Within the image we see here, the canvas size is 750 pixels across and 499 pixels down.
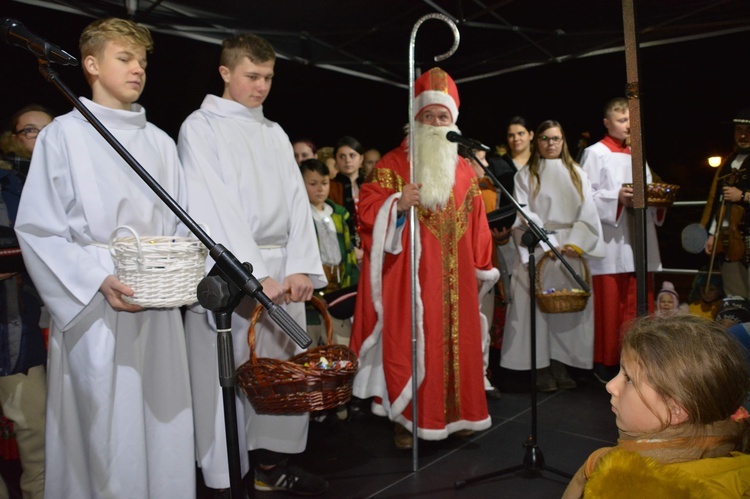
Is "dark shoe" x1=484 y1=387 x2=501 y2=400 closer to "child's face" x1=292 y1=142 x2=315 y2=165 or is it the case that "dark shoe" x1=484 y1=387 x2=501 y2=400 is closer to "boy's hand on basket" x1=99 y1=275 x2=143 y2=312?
"child's face" x1=292 y1=142 x2=315 y2=165

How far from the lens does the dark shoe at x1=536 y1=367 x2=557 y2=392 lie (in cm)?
439

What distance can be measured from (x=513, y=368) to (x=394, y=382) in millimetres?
1536

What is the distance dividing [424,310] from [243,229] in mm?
1210

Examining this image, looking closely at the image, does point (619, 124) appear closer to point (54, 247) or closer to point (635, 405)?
point (635, 405)

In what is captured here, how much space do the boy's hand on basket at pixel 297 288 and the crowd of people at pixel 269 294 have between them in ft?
0.03

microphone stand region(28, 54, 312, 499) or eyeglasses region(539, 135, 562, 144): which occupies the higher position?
eyeglasses region(539, 135, 562, 144)

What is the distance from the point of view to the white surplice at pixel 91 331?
6.55 ft

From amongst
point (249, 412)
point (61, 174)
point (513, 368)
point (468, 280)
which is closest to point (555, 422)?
point (513, 368)

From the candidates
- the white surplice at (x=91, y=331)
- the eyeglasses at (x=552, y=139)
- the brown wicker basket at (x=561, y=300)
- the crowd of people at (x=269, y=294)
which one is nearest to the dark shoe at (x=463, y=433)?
the crowd of people at (x=269, y=294)

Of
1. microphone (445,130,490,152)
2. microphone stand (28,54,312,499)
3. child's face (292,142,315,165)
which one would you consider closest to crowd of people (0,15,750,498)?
microphone (445,130,490,152)

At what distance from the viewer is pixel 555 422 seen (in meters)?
3.75

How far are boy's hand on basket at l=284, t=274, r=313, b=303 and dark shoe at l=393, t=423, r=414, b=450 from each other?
3.72 feet

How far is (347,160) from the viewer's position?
5125 mm

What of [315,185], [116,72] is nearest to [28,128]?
[116,72]
